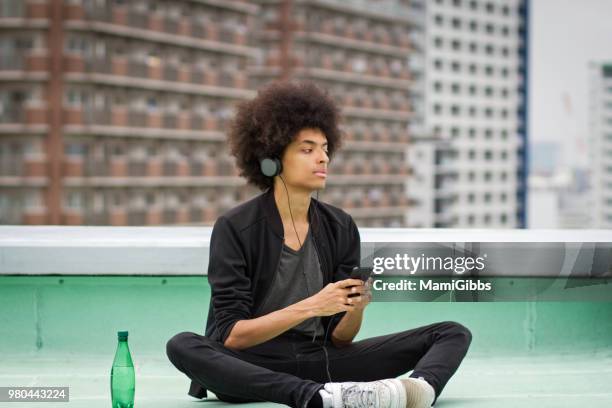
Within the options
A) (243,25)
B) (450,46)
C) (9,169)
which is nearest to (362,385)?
(9,169)

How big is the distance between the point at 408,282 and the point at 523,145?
331 feet

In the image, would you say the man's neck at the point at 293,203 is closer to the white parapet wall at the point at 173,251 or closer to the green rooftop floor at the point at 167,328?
the green rooftop floor at the point at 167,328

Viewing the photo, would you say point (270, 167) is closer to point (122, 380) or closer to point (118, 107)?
point (122, 380)

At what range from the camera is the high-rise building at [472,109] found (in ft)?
302

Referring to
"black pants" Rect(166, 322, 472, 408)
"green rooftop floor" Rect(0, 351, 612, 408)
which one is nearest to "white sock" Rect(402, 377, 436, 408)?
"black pants" Rect(166, 322, 472, 408)

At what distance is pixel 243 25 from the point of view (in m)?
61.1

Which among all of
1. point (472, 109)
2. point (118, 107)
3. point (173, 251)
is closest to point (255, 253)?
point (173, 251)

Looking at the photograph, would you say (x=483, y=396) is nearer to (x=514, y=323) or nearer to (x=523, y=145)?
(x=514, y=323)

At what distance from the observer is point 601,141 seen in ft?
522

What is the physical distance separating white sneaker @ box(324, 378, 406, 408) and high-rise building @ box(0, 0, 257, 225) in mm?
47517

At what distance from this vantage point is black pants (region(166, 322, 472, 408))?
3.03m

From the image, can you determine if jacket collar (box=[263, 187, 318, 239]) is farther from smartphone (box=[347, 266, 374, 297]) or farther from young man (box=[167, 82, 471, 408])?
smartphone (box=[347, 266, 374, 297])

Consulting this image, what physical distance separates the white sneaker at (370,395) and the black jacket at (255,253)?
409mm

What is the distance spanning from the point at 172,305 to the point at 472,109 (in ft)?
315
